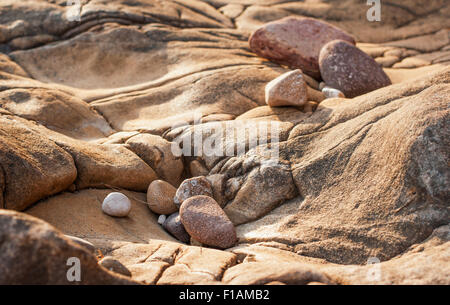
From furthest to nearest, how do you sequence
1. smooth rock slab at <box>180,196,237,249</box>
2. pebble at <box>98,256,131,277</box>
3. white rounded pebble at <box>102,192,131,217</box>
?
white rounded pebble at <box>102,192,131,217</box>
smooth rock slab at <box>180,196,237,249</box>
pebble at <box>98,256,131,277</box>

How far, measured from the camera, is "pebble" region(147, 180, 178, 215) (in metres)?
4.02

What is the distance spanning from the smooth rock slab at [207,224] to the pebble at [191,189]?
301mm

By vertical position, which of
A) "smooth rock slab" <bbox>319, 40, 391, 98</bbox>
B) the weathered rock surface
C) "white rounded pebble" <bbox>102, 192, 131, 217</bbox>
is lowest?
"white rounded pebble" <bbox>102, 192, 131, 217</bbox>

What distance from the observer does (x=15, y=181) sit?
3.32 metres

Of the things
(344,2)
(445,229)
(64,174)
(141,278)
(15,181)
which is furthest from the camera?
(344,2)

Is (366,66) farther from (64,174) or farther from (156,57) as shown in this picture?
(64,174)

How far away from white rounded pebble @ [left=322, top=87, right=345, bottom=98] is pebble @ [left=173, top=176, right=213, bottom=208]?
2093 mm

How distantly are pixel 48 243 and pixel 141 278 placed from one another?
2.12ft

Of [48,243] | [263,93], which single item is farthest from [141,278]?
[263,93]

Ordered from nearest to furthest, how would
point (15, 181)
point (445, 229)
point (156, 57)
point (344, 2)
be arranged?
1. point (445, 229)
2. point (15, 181)
3. point (156, 57)
4. point (344, 2)

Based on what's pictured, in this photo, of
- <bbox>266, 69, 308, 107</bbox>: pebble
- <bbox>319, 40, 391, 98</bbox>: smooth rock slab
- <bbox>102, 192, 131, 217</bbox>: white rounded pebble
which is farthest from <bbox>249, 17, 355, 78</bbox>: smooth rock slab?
<bbox>102, 192, 131, 217</bbox>: white rounded pebble

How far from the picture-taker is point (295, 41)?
6.13m

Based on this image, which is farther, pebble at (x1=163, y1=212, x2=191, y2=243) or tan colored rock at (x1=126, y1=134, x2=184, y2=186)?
tan colored rock at (x1=126, y1=134, x2=184, y2=186)

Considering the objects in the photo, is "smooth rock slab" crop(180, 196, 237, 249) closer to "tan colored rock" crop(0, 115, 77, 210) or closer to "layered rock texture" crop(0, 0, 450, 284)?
"layered rock texture" crop(0, 0, 450, 284)
